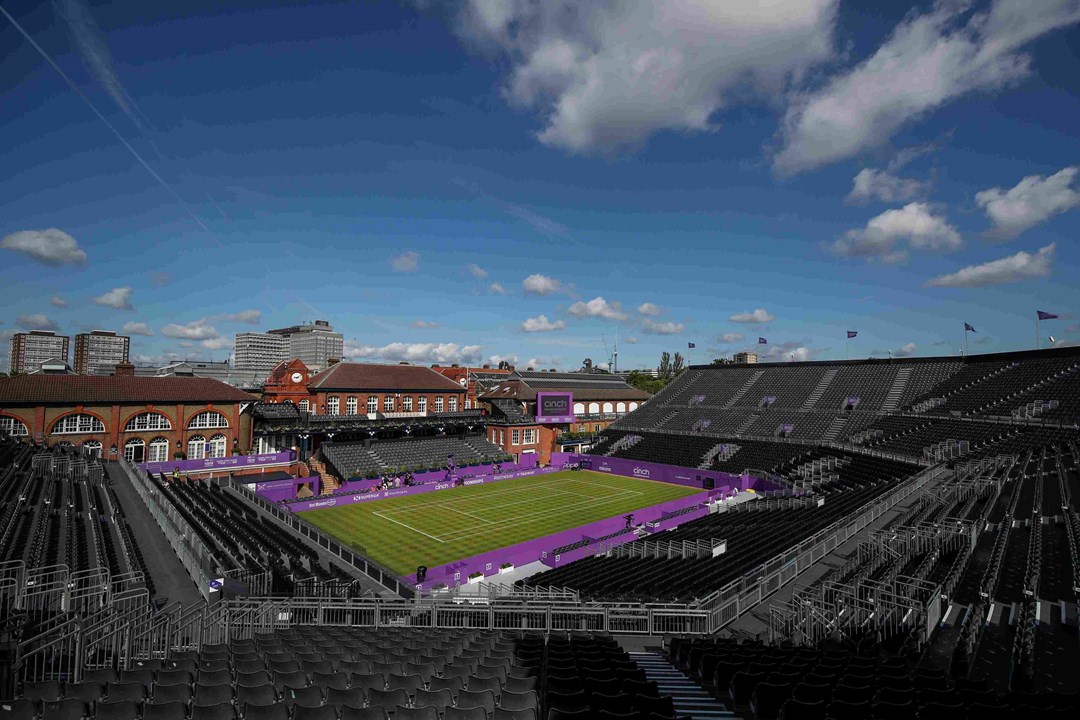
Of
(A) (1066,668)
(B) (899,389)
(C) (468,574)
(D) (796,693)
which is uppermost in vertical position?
(B) (899,389)

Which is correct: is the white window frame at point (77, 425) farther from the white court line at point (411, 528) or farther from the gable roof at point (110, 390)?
the white court line at point (411, 528)

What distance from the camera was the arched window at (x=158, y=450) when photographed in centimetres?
4588

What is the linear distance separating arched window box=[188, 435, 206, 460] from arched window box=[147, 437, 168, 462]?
178 cm

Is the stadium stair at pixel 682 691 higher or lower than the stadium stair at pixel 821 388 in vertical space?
lower

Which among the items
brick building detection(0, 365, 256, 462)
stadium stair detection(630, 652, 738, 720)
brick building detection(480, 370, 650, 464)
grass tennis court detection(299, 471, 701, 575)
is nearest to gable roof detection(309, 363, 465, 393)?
brick building detection(480, 370, 650, 464)

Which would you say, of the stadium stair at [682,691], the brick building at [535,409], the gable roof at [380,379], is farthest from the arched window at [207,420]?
the stadium stair at [682,691]

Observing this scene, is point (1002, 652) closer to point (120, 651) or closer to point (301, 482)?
point (120, 651)

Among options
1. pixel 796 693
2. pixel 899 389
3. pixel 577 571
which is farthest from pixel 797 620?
pixel 899 389

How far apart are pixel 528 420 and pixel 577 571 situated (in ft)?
142

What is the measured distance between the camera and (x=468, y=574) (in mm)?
27578

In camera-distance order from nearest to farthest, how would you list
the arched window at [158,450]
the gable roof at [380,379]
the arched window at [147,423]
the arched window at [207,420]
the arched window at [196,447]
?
1. the arched window at [147,423]
2. the arched window at [158,450]
3. the arched window at [196,447]
4. the arched window at [207,420]
5. the gable roof at [380,379]

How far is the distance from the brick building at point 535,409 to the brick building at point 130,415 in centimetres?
2819

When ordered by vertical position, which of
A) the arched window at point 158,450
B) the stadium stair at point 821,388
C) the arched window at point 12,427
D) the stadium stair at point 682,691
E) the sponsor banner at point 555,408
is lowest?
the stadium stair at point 682,691

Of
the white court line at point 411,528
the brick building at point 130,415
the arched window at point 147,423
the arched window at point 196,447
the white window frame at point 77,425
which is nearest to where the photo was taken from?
the white court line at point 411,528
